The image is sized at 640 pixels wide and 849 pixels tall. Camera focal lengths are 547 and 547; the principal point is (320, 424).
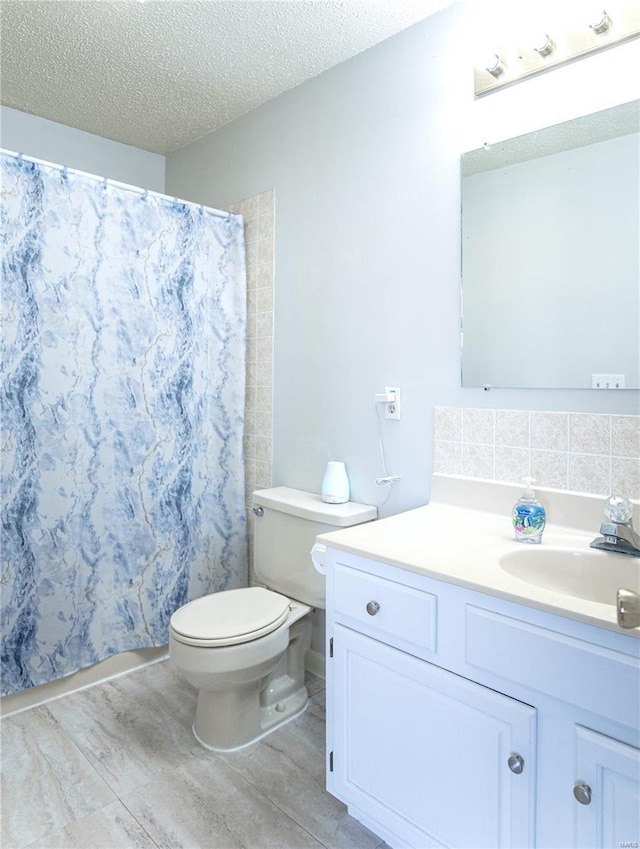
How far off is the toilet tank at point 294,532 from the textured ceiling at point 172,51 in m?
1.66

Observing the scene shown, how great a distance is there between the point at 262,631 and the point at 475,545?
773 mm

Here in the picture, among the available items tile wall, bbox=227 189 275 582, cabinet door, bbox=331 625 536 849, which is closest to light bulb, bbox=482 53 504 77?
tile wall, bbox=227 189 275 582

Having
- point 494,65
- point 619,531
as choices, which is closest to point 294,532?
point 619,531

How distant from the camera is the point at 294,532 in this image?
205cm

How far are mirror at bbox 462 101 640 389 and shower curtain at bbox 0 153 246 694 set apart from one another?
119 cm

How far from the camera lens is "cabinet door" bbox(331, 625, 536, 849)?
3.54 ft

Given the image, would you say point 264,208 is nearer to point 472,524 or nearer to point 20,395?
point 20,395

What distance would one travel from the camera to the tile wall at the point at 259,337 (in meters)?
2.42

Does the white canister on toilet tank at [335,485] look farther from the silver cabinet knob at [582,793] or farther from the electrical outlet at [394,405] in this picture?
the silver cabinet knob at [582,793]

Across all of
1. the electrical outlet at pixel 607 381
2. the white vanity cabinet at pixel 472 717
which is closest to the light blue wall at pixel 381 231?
the electrical outlet at pixel 607 381

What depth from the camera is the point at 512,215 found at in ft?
5.25

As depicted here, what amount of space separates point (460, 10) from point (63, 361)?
1753 millimetres

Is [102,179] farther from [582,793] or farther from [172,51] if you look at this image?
[582,793]

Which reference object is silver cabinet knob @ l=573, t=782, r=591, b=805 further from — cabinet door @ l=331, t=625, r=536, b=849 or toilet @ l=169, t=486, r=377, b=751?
toilet @ l=169, t=486, r=377, b=751
